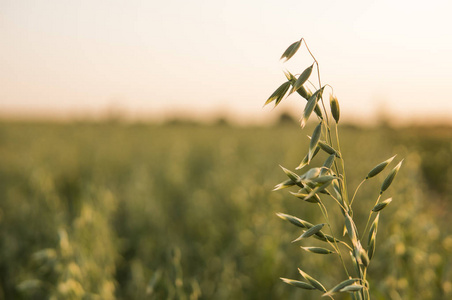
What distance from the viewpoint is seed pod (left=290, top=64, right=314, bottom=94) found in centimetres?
66

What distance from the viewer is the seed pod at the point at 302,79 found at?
2.18ft

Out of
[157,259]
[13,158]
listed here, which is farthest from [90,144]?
[157,259]

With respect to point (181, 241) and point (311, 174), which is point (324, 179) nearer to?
point (311, 174)

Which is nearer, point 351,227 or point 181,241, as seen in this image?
point 351,227

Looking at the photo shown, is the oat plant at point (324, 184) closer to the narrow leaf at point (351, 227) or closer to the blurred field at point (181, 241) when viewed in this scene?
the narrow leaf at point (351, 227)

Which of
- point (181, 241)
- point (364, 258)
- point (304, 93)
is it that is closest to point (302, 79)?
point (304, 93)

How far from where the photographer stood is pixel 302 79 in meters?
0.67

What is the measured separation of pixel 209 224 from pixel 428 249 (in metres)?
1.81

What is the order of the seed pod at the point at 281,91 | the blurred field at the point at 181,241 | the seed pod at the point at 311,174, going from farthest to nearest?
the blurred field at the point at 181,241 < the seed pod at the point at 281,91 < the seed pod at the point at 311,174

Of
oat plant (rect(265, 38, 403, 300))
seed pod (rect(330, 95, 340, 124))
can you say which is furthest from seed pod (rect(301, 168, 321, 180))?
seed pod (rect(330, 95, 340, 124))

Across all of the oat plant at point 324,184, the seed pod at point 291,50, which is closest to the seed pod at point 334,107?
the oat plant at point 324,184

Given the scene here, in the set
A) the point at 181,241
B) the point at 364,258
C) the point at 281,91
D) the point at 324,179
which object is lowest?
the point at 181,241

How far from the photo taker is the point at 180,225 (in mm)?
4168

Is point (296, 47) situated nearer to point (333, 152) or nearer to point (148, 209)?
point (333, 152)
